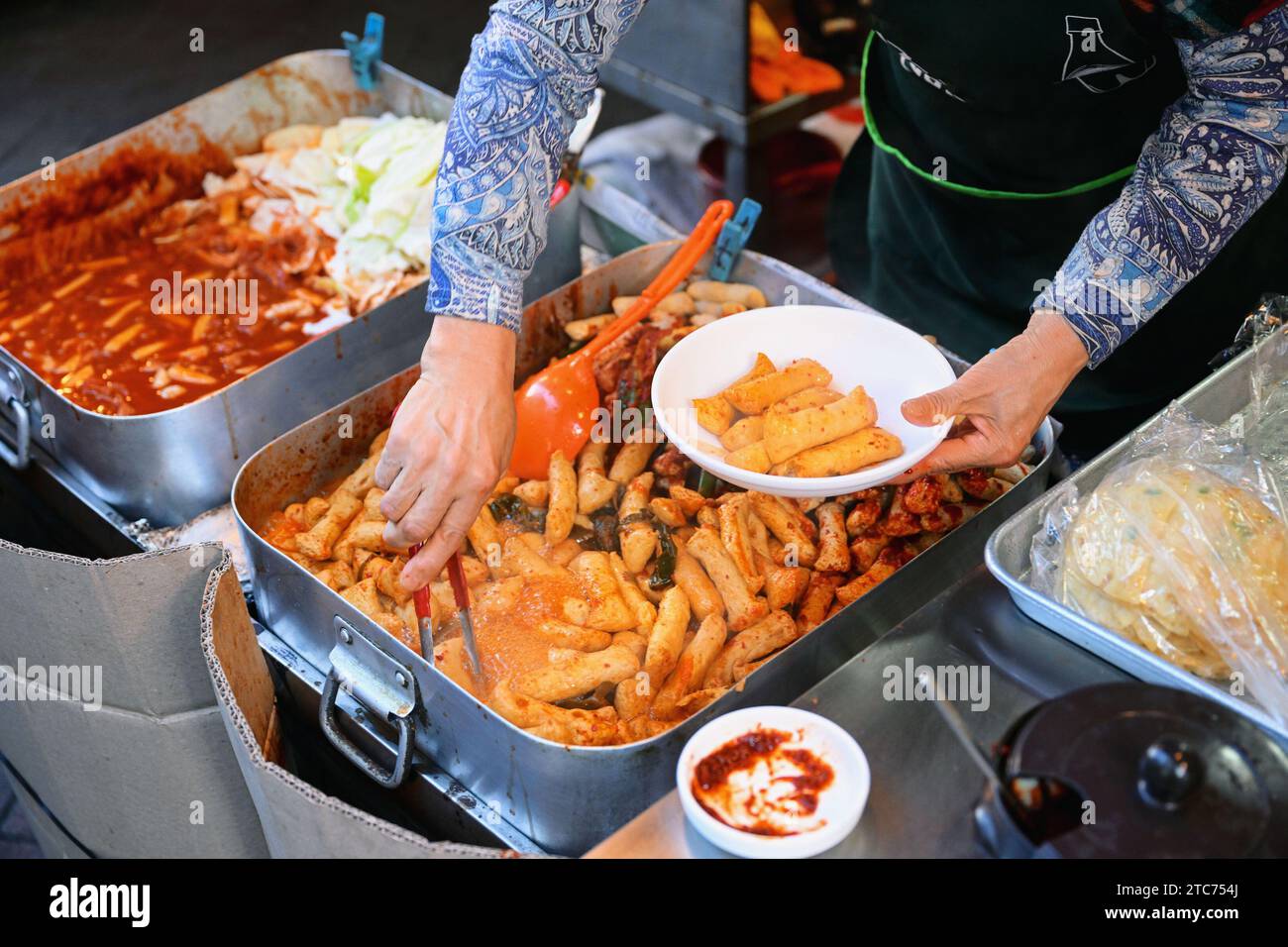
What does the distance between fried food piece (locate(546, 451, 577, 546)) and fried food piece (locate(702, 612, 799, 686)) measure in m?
0.32

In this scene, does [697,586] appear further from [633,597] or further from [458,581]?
[458,581]

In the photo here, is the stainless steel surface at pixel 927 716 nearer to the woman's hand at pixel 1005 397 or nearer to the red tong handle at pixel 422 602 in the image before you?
the woman's hand at pixel 1005 397

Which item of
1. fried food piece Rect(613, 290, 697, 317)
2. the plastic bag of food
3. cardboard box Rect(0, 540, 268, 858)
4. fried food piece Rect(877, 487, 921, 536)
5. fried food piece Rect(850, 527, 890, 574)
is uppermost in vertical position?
the plastic bag of food

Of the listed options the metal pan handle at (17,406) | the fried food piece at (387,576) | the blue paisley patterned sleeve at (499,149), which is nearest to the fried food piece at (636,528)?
the fried food piece at (387,576)

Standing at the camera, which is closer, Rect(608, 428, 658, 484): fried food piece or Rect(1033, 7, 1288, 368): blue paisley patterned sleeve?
Rect(1033, 7, 1288, 368): blue paisley patterned sleeve

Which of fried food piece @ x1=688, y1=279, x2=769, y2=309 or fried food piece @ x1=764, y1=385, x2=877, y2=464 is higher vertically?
fried food piece @ x1=764, y1=385, x2=877, y2=464

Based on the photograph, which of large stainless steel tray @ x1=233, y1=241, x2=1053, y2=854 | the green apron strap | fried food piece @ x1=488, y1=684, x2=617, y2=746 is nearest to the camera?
large stainless steel tray @ x1=233, y1=241, x2=1053, y2=854

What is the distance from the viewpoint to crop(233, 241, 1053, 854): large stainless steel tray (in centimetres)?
137

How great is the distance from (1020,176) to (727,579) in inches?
37.8

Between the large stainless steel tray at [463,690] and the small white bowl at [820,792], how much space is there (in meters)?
0.10

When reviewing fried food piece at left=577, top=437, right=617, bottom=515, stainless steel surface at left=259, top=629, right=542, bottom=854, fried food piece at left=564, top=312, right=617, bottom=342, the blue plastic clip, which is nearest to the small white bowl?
stainless steel surface at left=259, top=629, right=542, bottom=854

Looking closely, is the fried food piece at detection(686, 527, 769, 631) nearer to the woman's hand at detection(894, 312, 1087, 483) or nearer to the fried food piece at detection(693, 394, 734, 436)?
the fried food piece at detection(693, 394, 734, 436)

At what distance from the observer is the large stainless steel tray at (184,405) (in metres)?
1.93

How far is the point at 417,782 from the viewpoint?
1573 millimetres
